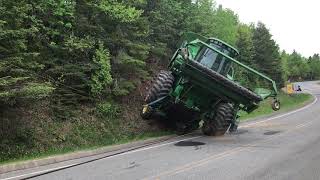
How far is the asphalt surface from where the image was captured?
1125 cm

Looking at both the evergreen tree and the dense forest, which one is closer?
the dense forest

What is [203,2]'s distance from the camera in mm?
43406

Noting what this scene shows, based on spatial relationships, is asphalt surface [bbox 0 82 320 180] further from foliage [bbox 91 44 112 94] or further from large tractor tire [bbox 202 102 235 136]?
foliage [bbox 91 44 112 94]

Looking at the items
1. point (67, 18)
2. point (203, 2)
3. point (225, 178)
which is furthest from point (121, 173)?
point (203, 2)

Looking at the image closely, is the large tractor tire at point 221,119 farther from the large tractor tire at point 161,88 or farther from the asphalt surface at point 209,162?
the large tractor tire at point 161,88

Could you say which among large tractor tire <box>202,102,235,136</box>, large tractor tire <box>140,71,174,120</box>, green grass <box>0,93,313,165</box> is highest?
large tractor tire <box>140,71,174,120</box>

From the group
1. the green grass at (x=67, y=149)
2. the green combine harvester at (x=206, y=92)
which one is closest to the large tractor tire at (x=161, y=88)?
the green combine harvester at (x=206, y=92)

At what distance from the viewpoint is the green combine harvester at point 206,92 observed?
1819cm

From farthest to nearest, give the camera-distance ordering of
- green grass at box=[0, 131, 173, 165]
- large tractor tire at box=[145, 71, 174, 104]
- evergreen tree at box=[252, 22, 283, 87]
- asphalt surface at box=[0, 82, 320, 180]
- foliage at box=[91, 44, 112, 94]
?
evergreen tree at box=[252, 22, 283, 87]
foliage at box=[91, 44, 112, 94]
large tractor tire at box=[145, 71, 174, 104]
green grass at box=[0, 131, 173, 165]
asphalt surface at box=[0, 82, 320, 180]

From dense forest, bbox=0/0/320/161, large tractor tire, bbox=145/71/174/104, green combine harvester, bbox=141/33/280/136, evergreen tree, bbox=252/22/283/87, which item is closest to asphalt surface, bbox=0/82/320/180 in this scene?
green combine harvester, bbox=141/33/280/136

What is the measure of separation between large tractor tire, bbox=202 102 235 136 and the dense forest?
3648 millimetres

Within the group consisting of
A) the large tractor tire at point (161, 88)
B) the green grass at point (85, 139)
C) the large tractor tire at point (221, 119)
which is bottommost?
the green grass at point (85, 139)

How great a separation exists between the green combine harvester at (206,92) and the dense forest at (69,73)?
109 inches

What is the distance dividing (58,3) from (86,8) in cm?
178
